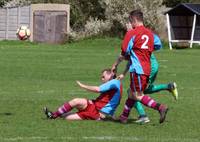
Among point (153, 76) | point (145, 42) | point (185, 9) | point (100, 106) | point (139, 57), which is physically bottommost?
point (100, 106)

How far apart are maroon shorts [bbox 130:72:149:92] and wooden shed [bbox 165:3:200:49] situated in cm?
3033

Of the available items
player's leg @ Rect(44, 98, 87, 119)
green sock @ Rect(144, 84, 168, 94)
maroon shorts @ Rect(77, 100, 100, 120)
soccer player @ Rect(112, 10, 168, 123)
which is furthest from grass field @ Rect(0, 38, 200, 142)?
green sock @ Rect(144, 84, 168, 94)

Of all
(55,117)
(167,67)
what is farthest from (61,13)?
(55,117)

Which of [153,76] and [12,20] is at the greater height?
[153,76]

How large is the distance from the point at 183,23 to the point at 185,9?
5.37ft

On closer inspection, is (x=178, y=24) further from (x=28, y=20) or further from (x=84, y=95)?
(x=84, y=95)

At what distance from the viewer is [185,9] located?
42.7 m

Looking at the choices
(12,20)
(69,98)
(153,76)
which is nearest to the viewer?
(153,76)

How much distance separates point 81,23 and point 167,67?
2394cm

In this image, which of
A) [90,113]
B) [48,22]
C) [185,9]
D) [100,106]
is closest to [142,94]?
[100,106]

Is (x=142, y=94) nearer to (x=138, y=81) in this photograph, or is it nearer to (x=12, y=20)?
(x=138, y=81)

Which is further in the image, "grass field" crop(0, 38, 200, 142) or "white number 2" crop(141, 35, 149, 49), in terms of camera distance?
"white number 2" crop(141, 35, 149, 49)

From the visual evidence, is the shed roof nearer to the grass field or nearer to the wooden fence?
the wooden fence

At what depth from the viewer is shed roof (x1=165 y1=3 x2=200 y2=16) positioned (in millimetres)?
41562
